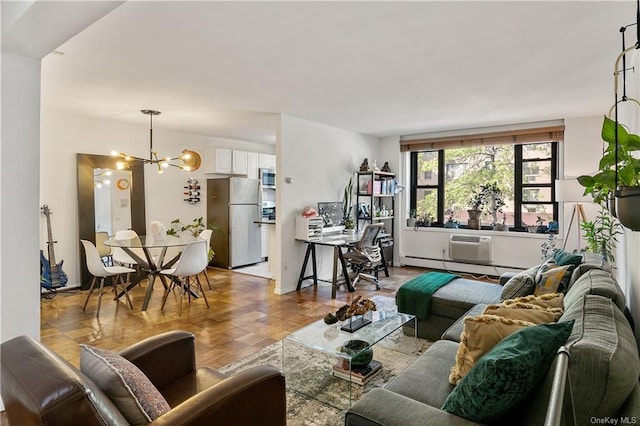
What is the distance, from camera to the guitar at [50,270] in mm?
4590

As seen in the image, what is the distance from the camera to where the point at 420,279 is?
11.8 feet

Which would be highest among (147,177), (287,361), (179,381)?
(147,177)

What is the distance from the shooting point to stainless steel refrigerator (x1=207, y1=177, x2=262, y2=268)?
6.50 m

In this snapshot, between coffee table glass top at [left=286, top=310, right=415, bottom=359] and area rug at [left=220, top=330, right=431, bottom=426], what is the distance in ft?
0.74

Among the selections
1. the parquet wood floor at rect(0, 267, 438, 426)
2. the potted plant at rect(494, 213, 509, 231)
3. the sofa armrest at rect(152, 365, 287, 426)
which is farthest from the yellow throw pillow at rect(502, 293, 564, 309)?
the potted plant at rect(494, 213, 509, 231)

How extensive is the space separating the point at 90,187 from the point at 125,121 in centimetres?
110

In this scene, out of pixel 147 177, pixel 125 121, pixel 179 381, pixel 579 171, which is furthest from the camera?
pixel 147 177

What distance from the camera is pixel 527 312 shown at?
178 centimetres

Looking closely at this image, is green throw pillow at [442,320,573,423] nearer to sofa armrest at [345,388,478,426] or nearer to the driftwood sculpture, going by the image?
sofa armrest at [345,388,478,426]

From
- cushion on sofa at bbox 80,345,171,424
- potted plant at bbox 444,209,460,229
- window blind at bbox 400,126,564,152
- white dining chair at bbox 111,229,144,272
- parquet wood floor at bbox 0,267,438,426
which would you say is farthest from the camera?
potted plant at bbox 444,209,460,229

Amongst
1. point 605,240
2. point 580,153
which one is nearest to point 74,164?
point 605,240

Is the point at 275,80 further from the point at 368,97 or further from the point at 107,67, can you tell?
the point at 107,67

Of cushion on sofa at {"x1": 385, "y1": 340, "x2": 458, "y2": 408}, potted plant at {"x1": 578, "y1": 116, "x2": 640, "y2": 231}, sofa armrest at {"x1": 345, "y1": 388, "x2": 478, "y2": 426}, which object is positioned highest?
potted plant at {"x1": 578, "y1": 116, "x2": 640, "y2": 231}

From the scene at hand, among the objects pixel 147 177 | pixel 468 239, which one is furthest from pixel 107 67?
pixel 468 239
